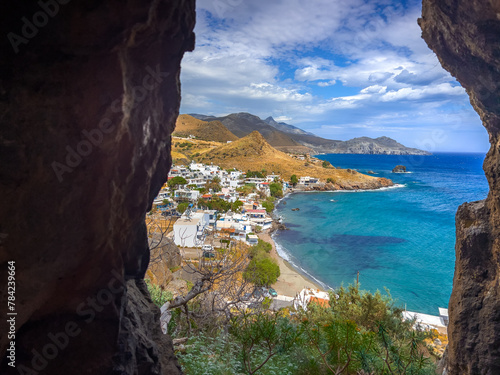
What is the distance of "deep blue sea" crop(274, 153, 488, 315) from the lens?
1078 inches

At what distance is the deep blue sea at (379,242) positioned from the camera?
27.4 meters

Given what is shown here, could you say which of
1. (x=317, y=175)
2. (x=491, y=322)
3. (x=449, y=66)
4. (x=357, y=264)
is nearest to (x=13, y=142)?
(x=491, y=322)

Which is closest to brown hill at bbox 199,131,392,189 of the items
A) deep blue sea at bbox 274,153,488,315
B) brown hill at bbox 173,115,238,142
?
deep blue sea at bbox 274,153,488,315

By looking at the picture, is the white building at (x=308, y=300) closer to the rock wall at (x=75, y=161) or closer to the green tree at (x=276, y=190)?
the rock wall at (x=75, y=161)

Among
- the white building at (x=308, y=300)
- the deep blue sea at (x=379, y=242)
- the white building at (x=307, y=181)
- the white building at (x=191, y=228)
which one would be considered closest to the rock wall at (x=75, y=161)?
the white building at (x=308, y=300)

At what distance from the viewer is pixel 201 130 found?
13050 centimetres

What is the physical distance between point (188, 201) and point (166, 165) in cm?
3932

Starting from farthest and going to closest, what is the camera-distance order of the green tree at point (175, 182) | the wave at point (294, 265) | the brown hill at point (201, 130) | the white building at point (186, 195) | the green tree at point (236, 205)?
the brown hill at point (201, 130) < the green tree at point (175, 182) < the green tree at point (236, 205) < the white building at point (186, 195) < the wave at point (294, 265)

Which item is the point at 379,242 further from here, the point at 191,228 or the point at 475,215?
the point at 475,215

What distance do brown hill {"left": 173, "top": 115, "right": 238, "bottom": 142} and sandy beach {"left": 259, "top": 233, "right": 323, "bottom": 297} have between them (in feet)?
320

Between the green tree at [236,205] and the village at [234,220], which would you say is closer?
the village at [234,220]

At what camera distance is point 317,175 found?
8175 cm

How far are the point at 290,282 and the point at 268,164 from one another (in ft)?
207

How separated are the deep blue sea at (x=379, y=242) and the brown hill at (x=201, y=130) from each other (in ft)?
227
